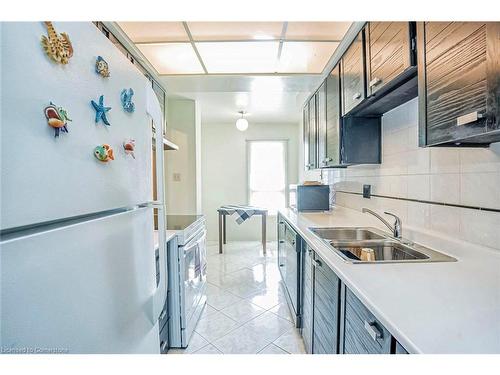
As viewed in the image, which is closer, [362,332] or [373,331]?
[373,331]

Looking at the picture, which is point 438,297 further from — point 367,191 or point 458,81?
point 367,191

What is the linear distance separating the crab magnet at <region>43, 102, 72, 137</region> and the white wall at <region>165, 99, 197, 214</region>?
2.99m

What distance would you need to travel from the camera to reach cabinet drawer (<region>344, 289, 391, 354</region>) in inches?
27.7

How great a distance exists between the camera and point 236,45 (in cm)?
201

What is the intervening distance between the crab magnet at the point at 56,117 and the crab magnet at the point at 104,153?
0.33 ft

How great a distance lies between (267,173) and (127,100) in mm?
4391

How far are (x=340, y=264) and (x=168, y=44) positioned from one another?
2.04m

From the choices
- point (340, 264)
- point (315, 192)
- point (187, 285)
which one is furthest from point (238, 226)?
point (340, 264)

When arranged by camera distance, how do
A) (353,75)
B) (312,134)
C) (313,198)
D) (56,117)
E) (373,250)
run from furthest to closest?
1. (312,134)
2. (313,198)
3. (353,75)
4. (373,250)
5. (56,117)

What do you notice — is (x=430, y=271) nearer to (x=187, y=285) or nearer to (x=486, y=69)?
(x=486, y=69)

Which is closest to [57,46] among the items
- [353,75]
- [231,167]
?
[353,75]

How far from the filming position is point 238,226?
505cm

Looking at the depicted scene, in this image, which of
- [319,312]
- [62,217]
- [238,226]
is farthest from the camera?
[238,226]

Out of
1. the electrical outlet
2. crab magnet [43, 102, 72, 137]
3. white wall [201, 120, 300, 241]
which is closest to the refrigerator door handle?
crab magnet [43, 102, 72, 137]
